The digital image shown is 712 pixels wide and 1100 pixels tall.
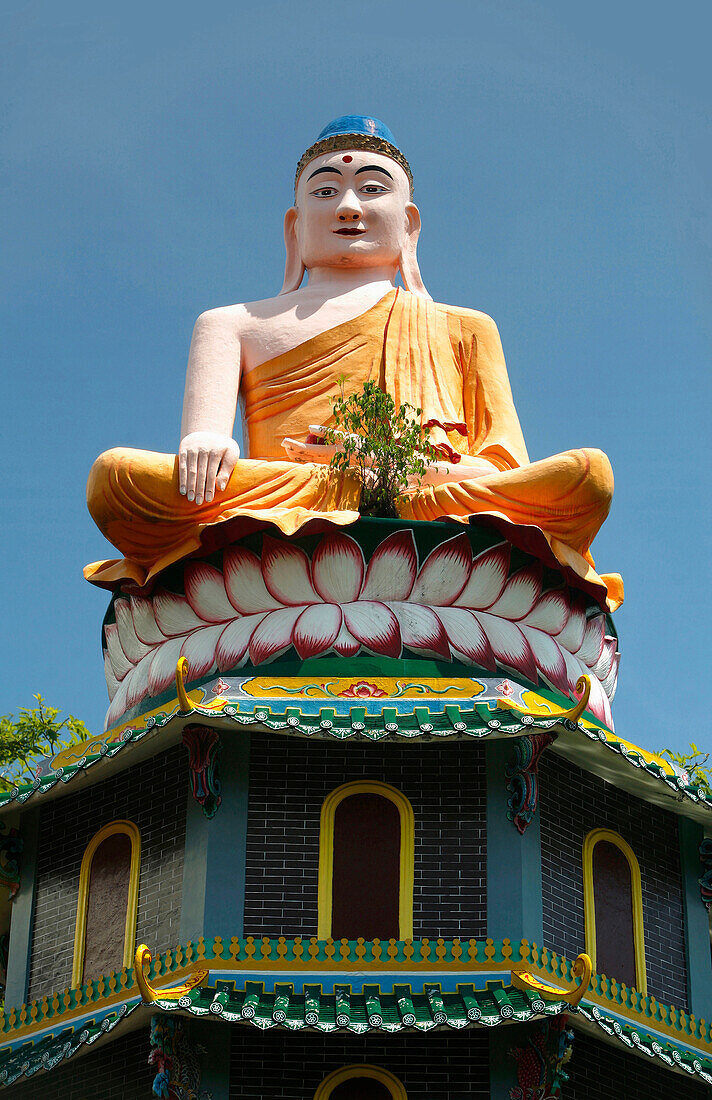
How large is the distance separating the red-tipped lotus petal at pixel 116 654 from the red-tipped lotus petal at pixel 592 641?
4.07m

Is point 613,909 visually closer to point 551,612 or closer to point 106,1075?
point 551,612

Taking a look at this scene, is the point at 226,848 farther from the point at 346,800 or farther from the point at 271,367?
the point at 271,367

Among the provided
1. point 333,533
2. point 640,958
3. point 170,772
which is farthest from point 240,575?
point 640,958

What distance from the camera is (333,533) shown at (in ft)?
52.0

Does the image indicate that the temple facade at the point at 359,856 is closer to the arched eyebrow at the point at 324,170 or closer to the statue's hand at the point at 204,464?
the statue's hand at the point at 204,464

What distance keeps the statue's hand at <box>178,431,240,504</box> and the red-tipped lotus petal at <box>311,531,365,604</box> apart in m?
1.11

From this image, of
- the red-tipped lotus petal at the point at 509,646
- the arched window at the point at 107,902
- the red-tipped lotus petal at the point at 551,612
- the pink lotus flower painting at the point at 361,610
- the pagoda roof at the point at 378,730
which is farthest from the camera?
the red-tipped lotus petal at the point at 551,612

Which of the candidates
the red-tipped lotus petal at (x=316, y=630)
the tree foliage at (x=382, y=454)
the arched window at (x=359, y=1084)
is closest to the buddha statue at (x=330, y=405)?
the tree foliage at (x=382, y=454)

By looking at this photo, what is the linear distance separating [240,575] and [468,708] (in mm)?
2437

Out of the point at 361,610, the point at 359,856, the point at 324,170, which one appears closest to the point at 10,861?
the point at 359,856

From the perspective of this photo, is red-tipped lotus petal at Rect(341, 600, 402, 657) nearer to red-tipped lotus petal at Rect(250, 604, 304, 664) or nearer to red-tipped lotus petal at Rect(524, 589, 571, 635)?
red-tipped lotus petal at Rect(250, 604, 304, 664)

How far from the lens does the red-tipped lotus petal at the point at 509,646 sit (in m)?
15.8

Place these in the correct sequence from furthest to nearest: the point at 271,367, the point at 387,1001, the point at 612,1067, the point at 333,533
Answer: the point at 271,367 → the point at 333,533 → the point at 612,1067 → the point at 387,1001

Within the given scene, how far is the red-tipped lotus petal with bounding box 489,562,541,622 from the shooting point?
16125 mm
